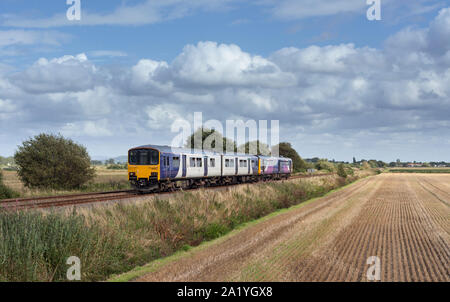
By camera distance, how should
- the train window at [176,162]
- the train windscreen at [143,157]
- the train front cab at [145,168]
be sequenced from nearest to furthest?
the train front cab at [145,168] → the train windscreen at [143,157] → the train window at [176,162]

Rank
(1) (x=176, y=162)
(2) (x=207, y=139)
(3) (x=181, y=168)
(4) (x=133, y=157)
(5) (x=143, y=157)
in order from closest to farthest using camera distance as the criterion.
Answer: (5) (x=143, y=157) < (4) (x=133, y=157) < (1) (x=176, y=162) < (3) (x=181, y=168) < (2) (x=207, y=139)

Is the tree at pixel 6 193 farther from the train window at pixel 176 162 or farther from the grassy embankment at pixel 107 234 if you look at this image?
the grassy embankment at pixel 107 234

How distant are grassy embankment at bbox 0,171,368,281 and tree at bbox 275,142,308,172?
6672cm

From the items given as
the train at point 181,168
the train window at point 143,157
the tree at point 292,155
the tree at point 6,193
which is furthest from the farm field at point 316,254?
the tree at point 292,155

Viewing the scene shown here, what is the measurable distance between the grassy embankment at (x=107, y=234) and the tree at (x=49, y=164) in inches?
614

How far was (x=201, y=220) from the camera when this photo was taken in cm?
1357

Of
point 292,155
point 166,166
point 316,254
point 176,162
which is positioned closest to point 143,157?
point 166,166

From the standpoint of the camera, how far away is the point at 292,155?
8400 cm

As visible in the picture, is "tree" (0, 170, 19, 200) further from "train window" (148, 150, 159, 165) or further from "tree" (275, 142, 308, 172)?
"tree" (275, 142, 308, 172)

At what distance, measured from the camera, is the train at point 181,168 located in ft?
83.4

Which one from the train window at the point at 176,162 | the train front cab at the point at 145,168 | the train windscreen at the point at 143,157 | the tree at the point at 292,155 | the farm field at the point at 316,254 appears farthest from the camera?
the tree at the point at 292,155

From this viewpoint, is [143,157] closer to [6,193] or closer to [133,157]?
[133,157]

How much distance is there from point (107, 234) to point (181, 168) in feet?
60.4
